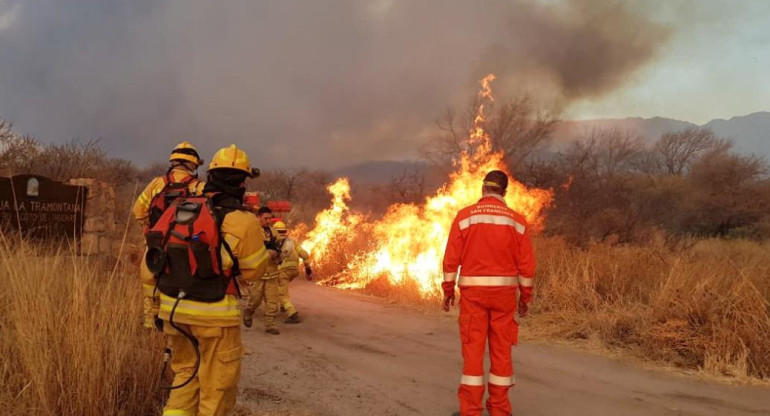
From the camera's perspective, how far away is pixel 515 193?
12.4 meters

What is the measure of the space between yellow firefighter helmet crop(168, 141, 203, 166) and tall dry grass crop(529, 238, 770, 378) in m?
5.46

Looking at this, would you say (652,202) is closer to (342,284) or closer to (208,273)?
(342,284)

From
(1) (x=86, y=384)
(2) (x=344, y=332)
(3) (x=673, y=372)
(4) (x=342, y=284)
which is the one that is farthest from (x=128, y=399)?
(4) (x=342, y=284)

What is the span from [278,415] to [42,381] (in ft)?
5.74

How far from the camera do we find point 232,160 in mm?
3562

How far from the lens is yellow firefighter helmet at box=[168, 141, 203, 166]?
5789mm

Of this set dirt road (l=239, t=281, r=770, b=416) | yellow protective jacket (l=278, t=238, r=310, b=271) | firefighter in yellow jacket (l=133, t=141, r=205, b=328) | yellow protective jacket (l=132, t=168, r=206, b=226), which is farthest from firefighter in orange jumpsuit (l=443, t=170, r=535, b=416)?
yellow protective jacket (l=278, t=238, r=310, b=271)

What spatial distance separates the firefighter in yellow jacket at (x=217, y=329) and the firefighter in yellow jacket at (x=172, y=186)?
236cm

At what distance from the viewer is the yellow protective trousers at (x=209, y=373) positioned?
126 inches

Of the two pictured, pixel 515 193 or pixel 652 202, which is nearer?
pixel 515 193

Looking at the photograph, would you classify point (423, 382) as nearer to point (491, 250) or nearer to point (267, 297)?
point (491, 250)

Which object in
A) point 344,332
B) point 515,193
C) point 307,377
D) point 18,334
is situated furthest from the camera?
point 515,193

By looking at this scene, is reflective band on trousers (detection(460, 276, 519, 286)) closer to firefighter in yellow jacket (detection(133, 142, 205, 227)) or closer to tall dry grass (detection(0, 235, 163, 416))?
tall dry grass (detection(0, 235, 163, 416))

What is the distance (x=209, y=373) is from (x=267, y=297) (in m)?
4.70
